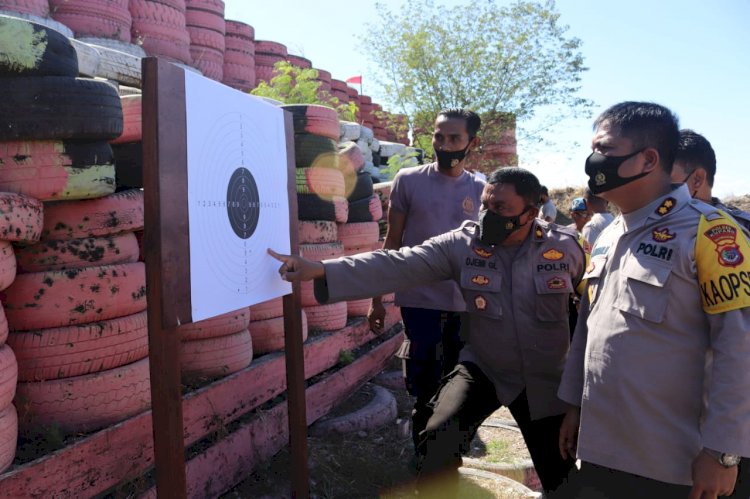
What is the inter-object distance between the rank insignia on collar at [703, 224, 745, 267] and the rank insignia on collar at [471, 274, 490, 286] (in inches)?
39.4

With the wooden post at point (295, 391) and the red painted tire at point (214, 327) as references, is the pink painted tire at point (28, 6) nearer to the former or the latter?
the red painted tire at point (214, 327)

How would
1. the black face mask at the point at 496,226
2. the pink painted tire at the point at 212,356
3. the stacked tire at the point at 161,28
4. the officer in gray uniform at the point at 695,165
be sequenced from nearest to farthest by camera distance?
the black face mask at the point at 496,226
the officer in gray uniform at the point at 695,165
the pink painted tire at the point at 212,356
the stacked tire at the point at 161,28

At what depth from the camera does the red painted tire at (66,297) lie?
249cm

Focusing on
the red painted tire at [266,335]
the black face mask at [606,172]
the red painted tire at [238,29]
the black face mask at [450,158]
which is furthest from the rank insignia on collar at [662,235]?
the red painted tire at [238,29]

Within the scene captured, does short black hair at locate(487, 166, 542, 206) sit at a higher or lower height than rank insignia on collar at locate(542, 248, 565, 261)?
higher

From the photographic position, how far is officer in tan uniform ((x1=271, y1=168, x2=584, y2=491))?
2.63 meters

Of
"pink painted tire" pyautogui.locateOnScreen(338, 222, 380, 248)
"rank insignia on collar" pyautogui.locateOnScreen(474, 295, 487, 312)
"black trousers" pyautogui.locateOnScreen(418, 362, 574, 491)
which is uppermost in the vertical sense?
"pink painted tire" pyautogui.locateOnScreen(338, 222, 380, 248)

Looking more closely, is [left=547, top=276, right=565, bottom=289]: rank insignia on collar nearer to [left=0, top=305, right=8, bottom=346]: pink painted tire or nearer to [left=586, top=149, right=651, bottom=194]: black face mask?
[left=586, top=149, right=651, bottom=194]: black face mask

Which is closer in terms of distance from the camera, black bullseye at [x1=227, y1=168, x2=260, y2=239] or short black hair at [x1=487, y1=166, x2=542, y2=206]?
black bullseye at [x1=227, y1=168, x2=260, y2=239]

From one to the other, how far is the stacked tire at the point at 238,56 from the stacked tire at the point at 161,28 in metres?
2.21

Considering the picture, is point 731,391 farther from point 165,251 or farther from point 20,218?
point 20,218

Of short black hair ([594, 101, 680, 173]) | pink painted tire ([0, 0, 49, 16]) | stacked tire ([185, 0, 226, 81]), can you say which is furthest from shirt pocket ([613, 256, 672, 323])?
stacked tire ([185, 0, 226, 81])

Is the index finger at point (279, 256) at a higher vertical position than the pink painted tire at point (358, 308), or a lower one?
higher

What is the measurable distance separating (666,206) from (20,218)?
7.56 feet
